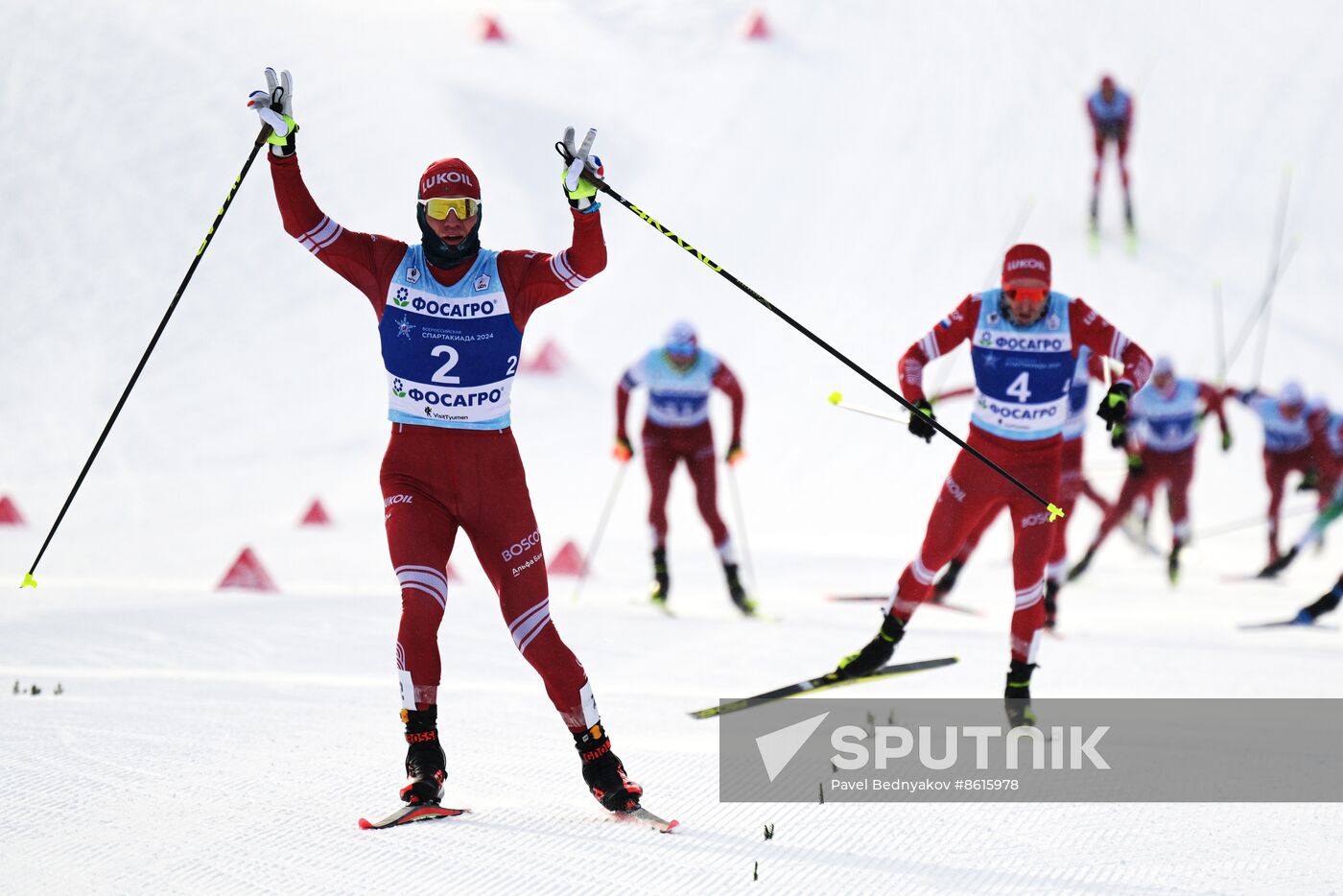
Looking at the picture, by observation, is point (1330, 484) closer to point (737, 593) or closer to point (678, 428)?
point (737, 593)

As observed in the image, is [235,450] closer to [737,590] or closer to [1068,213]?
[737,590]

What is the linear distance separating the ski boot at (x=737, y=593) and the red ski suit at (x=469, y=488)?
4.98 m

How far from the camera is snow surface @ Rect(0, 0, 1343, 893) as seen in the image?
411 cm

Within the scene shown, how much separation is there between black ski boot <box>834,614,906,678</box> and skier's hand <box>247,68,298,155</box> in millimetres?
3298

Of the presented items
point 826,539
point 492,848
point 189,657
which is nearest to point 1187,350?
point 826,539

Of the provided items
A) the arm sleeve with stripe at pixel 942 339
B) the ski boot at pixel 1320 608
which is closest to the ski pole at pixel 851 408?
the arm sleeve with stripe at pixel 942 339

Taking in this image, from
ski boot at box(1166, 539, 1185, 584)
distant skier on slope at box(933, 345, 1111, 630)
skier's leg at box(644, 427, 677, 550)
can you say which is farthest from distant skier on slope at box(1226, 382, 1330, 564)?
skier's leg at box(644, 427, 677, 550)

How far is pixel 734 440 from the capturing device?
9.98 m

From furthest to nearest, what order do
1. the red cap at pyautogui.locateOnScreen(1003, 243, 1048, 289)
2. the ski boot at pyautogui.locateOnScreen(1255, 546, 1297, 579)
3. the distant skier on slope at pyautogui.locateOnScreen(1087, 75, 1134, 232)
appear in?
the distant skier on slope at pyautogui.locateOnScreen(1087, 75, 1134, 232)
the ski boot at pyautogui.locateOnScreen(1255, 546, 1297, 579)
the red cap at pyautogui.locateOnScreen(1003, 243, 1048, 289)

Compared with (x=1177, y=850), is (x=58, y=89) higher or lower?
higher

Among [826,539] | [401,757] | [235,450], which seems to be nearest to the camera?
[401,757]

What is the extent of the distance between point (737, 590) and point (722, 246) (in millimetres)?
10646

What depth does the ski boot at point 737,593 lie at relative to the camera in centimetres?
938

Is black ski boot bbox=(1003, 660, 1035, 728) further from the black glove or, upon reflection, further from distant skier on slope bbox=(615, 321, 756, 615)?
distant skier on slope bbox=(615, 321, 756, 615)
